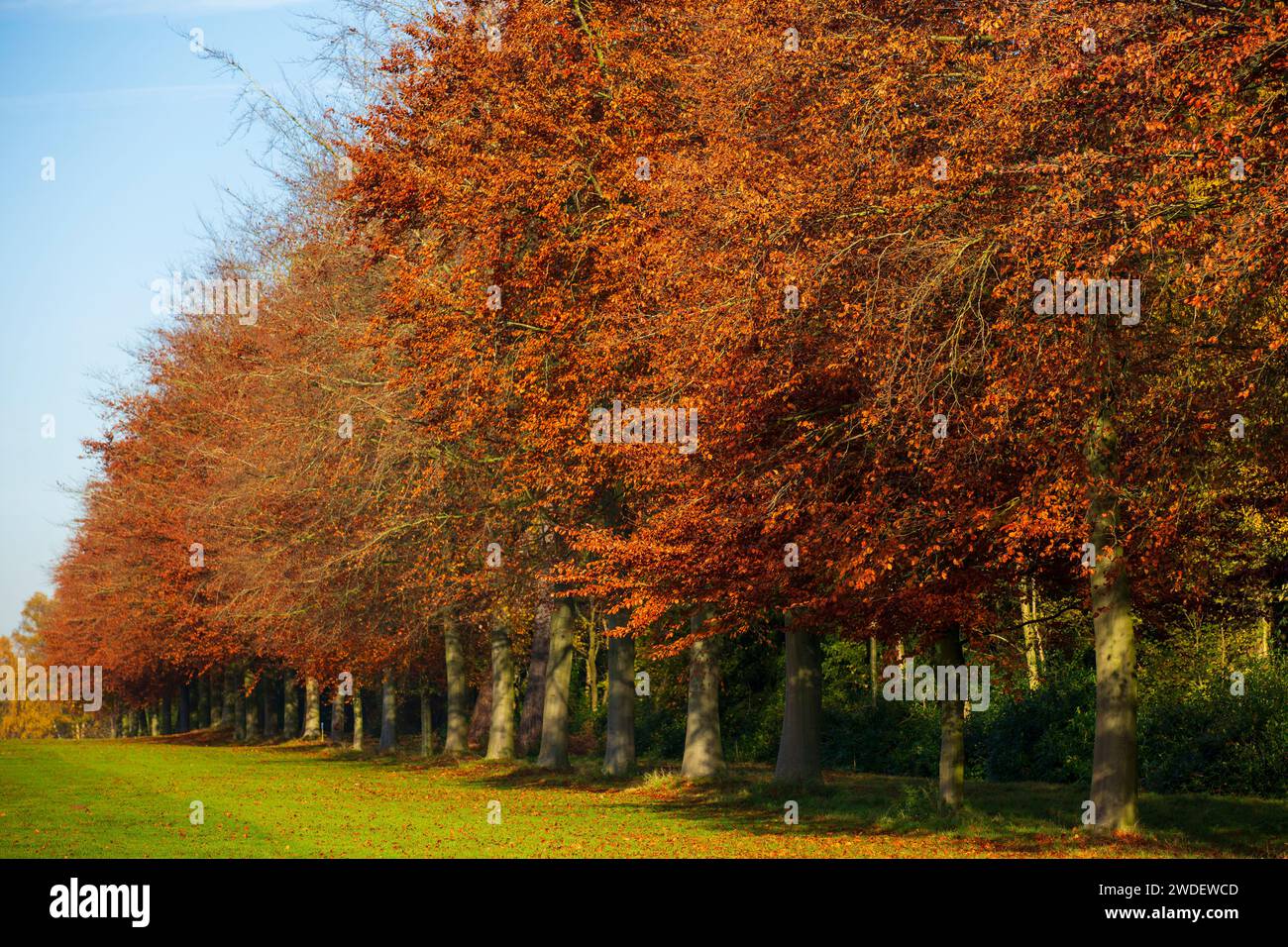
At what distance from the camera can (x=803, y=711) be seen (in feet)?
90.7

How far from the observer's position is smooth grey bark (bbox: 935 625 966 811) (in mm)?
22234

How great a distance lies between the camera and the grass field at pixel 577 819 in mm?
18047

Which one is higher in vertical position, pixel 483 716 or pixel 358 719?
pixel 483 716

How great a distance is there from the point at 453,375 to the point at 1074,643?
639 inches

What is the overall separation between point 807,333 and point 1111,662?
20.2 feet

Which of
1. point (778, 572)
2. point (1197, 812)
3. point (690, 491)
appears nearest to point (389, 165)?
point (690, 491)

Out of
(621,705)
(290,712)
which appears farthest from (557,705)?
(290,712)

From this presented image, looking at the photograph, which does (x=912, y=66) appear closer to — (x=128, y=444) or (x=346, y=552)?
(x=346, y=552)

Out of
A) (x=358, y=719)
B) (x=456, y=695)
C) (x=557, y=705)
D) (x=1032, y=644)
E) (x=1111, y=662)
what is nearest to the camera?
(x=1111, y=662)

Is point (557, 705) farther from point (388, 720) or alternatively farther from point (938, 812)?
point (388, 720)

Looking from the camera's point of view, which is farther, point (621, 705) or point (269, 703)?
point (269, 703)

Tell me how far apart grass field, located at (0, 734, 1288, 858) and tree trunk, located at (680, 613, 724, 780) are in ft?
1.96

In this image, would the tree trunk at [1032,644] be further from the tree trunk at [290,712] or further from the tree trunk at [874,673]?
the tree trunk at [290,712]

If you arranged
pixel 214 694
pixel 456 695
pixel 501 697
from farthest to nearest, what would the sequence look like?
1. pixel 214 694
2. pixel 456 695
3. pixel 501 697
